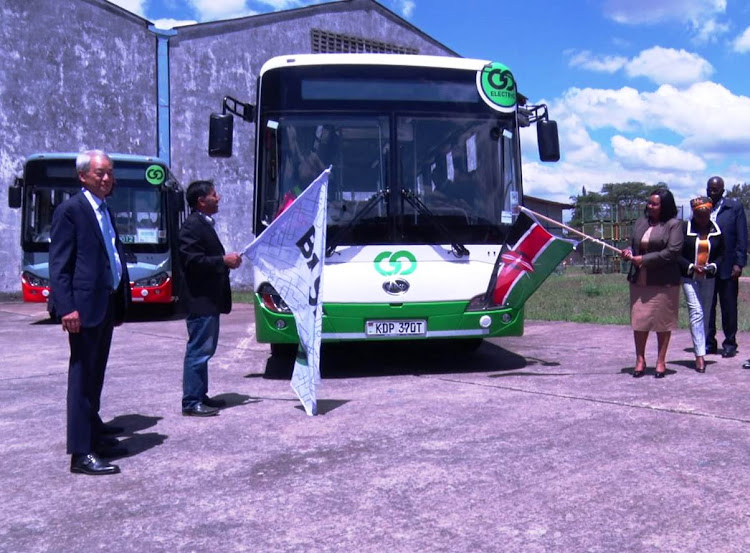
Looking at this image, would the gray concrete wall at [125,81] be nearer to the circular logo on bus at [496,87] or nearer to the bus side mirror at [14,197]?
the bus side mirror at [14,197]

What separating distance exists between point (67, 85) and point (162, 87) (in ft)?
10.5

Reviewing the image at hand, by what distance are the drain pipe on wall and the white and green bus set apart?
2005 centimetres

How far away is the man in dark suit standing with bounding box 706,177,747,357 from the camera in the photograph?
850cm

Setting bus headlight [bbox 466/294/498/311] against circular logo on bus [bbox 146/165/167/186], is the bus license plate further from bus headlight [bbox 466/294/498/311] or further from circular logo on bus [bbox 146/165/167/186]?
circular logo on bus [bbox 146/165/167/186]

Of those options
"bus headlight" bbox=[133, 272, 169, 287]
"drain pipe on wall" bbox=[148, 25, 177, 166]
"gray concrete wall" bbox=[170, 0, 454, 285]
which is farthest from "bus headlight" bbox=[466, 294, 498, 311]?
"drain pipe on wall" bbox=[148, 25, 177, 166]

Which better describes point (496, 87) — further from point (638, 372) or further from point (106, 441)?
point (106, 441)

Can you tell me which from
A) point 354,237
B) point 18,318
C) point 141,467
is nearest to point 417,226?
point 354,237

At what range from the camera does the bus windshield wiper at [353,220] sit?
25.2 ft

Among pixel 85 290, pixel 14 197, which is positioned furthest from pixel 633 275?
pixel 14 197

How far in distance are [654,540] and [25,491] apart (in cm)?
317

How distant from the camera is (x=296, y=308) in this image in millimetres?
6098

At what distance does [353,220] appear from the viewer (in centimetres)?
775

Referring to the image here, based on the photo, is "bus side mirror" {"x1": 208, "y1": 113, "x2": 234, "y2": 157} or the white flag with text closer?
the white flag with text

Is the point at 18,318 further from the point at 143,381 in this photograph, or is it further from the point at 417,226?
the point at 417,226
